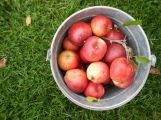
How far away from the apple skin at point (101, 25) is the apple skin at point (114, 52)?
0.09m

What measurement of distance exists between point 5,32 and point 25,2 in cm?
24

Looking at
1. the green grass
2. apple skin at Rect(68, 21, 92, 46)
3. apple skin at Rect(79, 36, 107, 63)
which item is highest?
apple skin at Rect(68, 21, 92, 46)

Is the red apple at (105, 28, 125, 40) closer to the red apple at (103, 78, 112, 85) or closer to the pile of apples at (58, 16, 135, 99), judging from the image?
the pile of apples at (58, 16, 135, 99)

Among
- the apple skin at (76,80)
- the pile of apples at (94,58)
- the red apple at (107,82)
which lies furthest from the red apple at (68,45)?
the red apple at (107,82)

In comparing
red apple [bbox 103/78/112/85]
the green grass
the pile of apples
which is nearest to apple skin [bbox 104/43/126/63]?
the pile of apples

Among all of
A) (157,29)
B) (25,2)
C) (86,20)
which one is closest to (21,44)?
(25,2)

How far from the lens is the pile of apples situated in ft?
6.60

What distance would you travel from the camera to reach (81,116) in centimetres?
239

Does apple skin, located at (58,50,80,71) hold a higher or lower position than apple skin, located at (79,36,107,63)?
lower

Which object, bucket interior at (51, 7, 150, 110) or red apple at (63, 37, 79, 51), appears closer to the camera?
bucket interior at (51, 7, 150, 110)

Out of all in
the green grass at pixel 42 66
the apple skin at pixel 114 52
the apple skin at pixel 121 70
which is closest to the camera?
the apple skin at pixel 121 70

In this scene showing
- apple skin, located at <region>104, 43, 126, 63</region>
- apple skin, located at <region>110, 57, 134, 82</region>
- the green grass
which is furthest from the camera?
the green grass

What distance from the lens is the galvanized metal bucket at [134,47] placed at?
2.03 meters

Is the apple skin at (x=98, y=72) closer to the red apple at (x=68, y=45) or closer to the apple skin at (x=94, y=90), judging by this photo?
the apple skin at (x=94, y=90)
